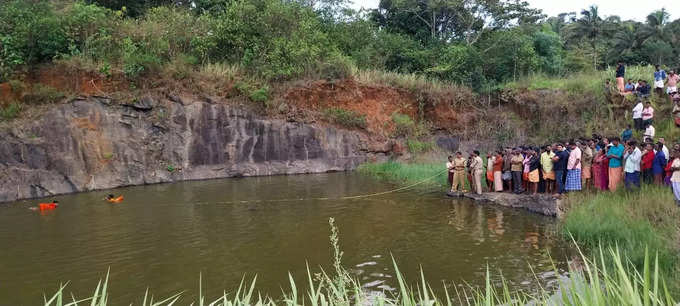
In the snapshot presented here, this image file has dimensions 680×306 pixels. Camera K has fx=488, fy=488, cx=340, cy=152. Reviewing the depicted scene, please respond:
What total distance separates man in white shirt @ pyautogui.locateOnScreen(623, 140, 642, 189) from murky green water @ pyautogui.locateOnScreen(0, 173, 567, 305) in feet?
6.25

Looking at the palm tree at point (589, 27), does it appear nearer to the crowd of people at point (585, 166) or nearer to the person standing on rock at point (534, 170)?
the crowd of people at point (585, 166)

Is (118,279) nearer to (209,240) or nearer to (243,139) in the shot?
(209,240)

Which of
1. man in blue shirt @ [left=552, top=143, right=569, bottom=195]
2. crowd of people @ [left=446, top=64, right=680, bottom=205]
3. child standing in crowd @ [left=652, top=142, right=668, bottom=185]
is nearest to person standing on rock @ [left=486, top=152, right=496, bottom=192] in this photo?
crowd of people @ [left=446, top=64, right=680, bottom=205]

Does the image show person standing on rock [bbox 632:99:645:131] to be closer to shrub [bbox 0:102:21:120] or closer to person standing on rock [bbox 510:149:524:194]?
person standing on rock [bbox 510:149:524:194]

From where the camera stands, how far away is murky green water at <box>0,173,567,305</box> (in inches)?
306

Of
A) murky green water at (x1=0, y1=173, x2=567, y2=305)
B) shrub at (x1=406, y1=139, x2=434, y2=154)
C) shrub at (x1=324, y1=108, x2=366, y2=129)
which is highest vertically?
shrub at (x1=324, y1=108, x2=366, y2=129)

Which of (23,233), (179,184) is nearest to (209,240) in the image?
(23,233)

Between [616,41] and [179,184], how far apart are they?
39.7 meters

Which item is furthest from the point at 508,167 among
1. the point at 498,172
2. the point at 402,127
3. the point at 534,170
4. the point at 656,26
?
the point at 656,26

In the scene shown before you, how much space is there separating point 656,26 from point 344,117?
112ft

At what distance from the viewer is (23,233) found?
36.8ft

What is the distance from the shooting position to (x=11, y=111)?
18250mm

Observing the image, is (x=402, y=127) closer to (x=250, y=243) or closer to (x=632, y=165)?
(x=632, y=165)

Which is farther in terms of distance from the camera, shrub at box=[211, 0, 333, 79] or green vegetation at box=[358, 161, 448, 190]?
shrub at box=[211, 0, 333, 79]
